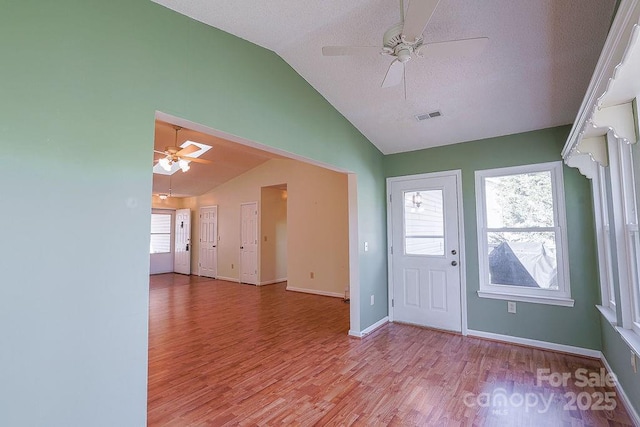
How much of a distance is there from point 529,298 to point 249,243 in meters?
6.05

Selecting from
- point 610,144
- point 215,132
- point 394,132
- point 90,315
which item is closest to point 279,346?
point 90,315

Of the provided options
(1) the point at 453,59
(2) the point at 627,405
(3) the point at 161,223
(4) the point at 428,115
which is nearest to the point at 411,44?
(1) the point at 453,59

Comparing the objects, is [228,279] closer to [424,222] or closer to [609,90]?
[424,222]

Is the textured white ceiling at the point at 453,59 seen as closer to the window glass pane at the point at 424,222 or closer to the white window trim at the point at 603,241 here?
the white window trim at the point at 603,241

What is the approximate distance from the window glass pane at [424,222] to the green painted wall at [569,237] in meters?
0.33

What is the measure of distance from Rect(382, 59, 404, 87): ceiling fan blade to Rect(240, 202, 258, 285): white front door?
588cm

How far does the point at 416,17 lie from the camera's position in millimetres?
1562

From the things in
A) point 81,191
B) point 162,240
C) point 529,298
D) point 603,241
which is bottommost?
point 529,298

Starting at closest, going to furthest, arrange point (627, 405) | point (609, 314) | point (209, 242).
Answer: point (627, 405), point (609, 314), point (209, 242)

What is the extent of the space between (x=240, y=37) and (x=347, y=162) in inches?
71.5

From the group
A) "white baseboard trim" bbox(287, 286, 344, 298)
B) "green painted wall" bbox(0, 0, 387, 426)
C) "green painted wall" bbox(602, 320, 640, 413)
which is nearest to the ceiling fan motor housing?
"green painted wall" bbox(0, 0, 387, 426)

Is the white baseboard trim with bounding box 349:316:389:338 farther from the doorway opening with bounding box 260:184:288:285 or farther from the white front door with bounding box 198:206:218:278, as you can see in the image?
the white front door with bounding box 198:206:218:278

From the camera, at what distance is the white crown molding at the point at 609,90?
3.70 ft

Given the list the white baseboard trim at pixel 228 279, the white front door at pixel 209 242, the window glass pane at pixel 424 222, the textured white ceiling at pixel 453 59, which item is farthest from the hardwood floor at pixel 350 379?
the white front door at pixel 209 242
